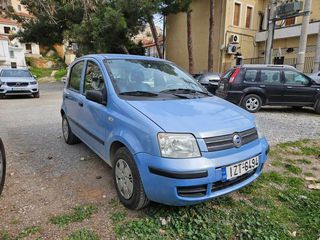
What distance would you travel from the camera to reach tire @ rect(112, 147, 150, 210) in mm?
2555

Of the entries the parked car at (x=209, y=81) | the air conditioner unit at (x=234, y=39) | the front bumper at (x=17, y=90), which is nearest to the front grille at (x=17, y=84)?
the front bumper at (x=17, y=90)

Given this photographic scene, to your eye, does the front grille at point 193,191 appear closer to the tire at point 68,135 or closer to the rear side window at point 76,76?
the rear side window at point 76,76

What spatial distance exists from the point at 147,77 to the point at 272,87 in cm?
647

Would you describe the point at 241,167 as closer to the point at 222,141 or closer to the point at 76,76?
the point at 222,141

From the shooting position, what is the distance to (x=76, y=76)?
4.36 metres

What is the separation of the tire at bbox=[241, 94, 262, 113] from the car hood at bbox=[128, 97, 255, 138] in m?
5.89

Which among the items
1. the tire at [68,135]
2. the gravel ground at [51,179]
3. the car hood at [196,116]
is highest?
the car hood at [196,116]

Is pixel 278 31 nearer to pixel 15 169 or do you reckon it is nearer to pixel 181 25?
pixel 181 25

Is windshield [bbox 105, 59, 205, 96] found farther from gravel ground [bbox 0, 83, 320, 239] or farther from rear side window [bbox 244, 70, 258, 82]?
rear side window [bbox 244, 70, 258, 82]

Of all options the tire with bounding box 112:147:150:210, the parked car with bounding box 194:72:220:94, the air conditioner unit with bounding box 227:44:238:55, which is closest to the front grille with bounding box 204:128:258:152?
the tire with bounding box 112:147:150:210

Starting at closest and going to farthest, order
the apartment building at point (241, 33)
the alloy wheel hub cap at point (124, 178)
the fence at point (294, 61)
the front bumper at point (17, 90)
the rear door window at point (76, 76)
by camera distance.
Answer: the alloy wheel hub cap at point (124, 178), the rear door window at point (76, 76), the front bumper at point (17, 90), the fence at point (294, 61), the apartment building at point (241, 33)

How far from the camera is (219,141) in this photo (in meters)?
2.40

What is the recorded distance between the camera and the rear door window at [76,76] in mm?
4176

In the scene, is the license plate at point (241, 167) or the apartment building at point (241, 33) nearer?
the license plate at point (241, 167)
